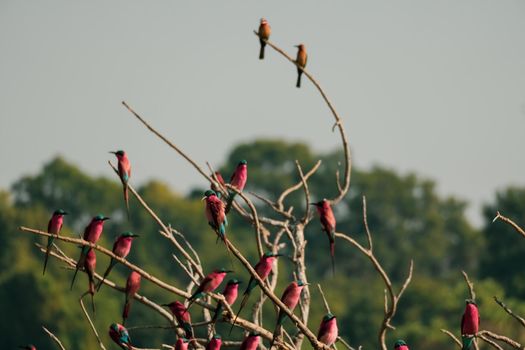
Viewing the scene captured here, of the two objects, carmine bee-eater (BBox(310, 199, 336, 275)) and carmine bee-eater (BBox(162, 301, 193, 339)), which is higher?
carmine bee-eater (BBox(310, 199, 336, 275))

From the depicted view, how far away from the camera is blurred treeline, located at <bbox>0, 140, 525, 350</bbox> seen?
189 ft

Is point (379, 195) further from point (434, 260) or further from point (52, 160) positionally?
point (52, 160)

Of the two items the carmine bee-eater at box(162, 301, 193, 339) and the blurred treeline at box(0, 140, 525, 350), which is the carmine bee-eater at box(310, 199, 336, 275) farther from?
the blurred treeline at box(0, 140, 525, 350)

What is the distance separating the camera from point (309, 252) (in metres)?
79.4

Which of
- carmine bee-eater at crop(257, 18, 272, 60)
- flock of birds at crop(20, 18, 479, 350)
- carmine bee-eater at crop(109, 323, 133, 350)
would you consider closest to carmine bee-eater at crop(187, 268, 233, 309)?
flock of birds at crop(20, 18, 479, 350)

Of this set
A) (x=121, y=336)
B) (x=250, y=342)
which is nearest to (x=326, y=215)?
(x=250, y=342)

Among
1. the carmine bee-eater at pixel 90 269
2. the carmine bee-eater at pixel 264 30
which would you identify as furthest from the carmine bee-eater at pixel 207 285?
the carmine bee-eater at pixel 264 30

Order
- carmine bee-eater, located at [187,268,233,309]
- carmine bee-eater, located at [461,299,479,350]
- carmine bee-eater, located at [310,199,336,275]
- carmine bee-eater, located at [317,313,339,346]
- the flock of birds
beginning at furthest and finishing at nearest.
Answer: carmine bee-eater, located at [317,313,339,346] → carmine bee-eater, located at [310,199,336,275] → carmine bee-eater, located at [461,299,479,350] → the flock of birds → carmine bee-eater, located at [187,268,233,309]

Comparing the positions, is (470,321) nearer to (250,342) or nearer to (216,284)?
(250,342)

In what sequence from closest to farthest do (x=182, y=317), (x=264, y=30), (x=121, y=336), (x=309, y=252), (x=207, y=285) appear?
(x=207, y=285)
(x=121, y=336)
(x=182, y=317)
(x=264, y=30)
(x=309, y=252)

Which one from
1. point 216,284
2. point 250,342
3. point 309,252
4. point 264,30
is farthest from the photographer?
point 309,252

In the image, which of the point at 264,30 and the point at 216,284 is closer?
the point at 216,284

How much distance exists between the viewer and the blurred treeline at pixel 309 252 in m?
57.7

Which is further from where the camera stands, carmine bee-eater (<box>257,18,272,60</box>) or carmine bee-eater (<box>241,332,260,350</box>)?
carmine bee-eater (<box>257,18,272,60</box>)
